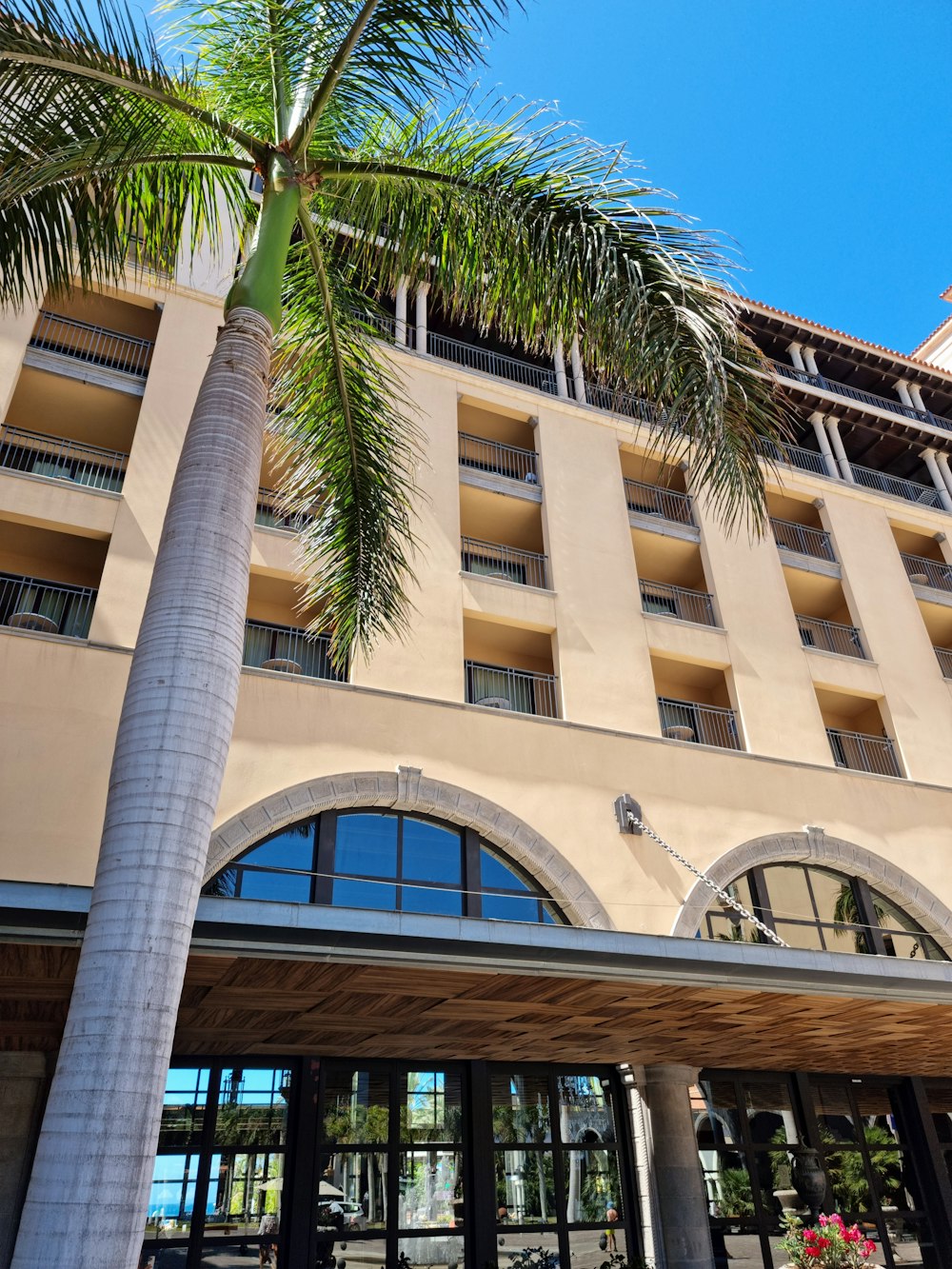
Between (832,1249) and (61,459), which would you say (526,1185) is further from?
(61,459)

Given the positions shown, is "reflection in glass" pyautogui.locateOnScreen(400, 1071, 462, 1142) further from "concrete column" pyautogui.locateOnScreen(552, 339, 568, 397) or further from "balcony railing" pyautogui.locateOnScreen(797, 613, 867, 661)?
"concrete column" pyautogui.locateOnScreen(552, 339, 568, 397)

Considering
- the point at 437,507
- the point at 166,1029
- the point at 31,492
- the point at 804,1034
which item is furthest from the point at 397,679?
the point at 166,1029

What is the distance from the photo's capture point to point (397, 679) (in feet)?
52.4

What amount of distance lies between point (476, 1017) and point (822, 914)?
10851 mm

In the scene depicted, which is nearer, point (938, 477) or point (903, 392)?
point (938, 477)

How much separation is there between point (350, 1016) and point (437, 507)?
36.3ft

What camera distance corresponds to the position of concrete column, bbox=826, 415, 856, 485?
24.9 metres

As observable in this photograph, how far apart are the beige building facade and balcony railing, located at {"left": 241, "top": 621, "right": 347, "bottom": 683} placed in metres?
0.10

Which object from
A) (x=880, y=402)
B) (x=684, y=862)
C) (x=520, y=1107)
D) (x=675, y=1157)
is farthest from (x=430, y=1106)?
(x=880, y=402)

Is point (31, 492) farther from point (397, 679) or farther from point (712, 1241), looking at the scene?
point (712, 1241)

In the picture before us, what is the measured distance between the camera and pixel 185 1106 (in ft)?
41.9

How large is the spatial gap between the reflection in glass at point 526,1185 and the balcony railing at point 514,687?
7194mm

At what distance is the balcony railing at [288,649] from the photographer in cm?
1659

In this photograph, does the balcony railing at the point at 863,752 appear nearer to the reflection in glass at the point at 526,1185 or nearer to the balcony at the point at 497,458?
the balcony at the point at 497,458
